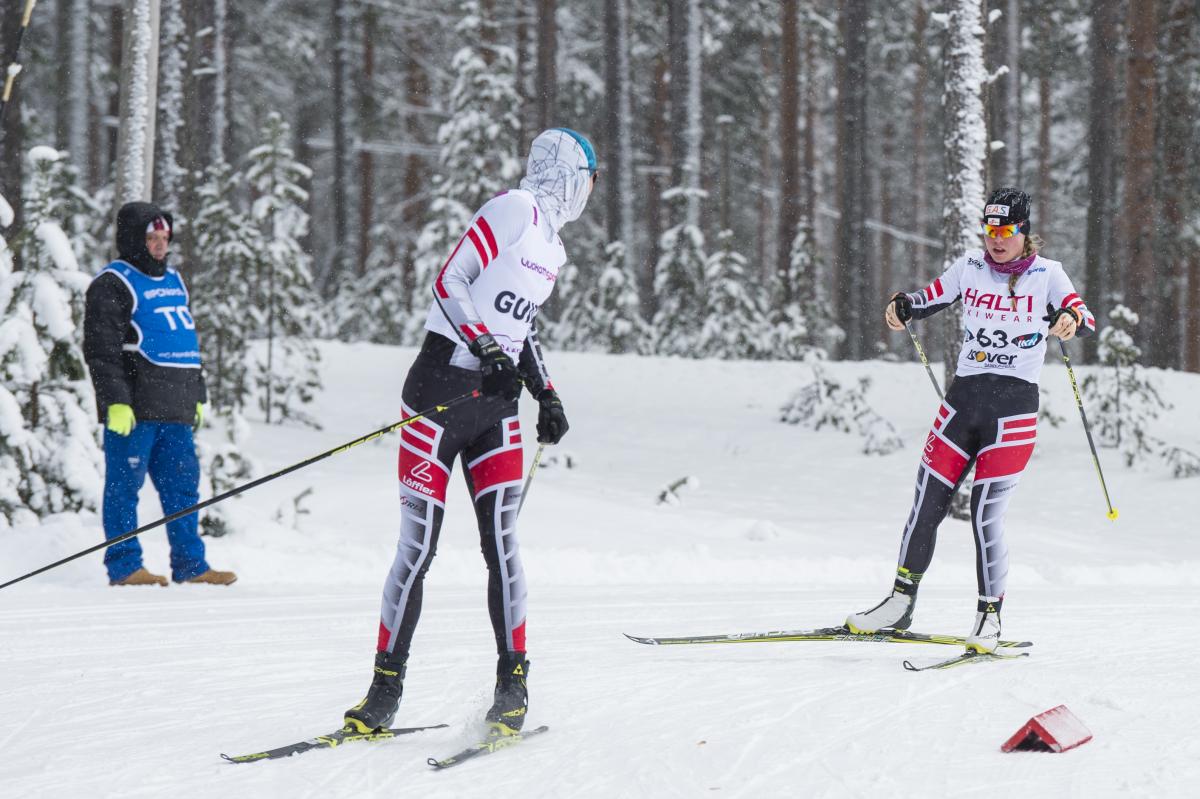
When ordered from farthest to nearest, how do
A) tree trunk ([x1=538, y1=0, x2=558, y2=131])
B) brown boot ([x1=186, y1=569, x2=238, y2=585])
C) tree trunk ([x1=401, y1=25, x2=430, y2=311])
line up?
tree trunk ([x1=401, y1=25, x2=430, y2=311]) → tree trunk ([x1=538, y1=0, x2=558, y2=131]) → brown boot ([x1=186, y1=569, x2=238, y2=585])

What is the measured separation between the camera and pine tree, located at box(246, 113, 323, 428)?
1486 cm

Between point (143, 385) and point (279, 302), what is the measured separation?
24.9 feet

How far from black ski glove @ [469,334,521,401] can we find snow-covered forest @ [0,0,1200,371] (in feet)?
24.6

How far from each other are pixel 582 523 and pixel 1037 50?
24.5 metres

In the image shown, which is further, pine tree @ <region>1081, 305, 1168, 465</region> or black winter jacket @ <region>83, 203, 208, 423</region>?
pine tree @ <region>1081, 305, 1168, 465</region>

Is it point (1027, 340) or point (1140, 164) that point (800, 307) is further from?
point (1027, 340)

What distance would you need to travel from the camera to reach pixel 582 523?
411 inches

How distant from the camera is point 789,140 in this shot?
2477 cm

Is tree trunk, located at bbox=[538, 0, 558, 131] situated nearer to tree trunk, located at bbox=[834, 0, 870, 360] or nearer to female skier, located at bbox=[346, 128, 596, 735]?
tree trunk, located at bbox=[834, 0, 870, 360]

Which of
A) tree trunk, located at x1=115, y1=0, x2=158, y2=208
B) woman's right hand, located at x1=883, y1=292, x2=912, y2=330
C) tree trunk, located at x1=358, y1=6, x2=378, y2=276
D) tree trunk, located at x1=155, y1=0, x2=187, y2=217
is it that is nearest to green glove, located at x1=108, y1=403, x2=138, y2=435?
tree trunk, located at x1=115, y1=0, x2=158, y2=208

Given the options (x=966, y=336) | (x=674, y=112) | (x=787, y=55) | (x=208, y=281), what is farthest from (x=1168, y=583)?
(x=787, y=55)

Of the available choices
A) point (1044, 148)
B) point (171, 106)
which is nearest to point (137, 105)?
point (171, 106)

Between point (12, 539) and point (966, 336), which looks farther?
point (12, 539)

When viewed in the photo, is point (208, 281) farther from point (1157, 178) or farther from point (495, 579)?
point (1157, 178)
